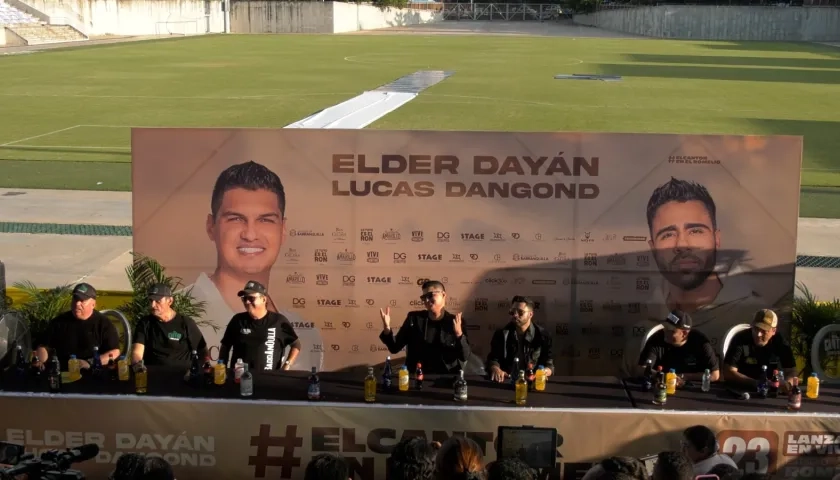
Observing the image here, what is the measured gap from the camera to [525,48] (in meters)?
65.6

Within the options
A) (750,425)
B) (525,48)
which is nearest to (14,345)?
(750,425)

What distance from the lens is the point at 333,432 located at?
6602 millimetres

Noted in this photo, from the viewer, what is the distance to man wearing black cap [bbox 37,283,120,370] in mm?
7668

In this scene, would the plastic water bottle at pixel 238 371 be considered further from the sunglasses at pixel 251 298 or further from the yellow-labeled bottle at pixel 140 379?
the sunglasses at pixel 251 298

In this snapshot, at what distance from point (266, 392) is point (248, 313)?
121 cm

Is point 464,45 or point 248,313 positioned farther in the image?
point 464,45

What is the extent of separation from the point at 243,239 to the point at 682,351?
4.24 meters

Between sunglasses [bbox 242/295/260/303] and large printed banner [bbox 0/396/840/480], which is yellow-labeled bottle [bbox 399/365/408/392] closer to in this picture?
large printed banner [bbox 0/396/840/480]

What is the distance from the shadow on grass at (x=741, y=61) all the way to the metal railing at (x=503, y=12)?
87523mm

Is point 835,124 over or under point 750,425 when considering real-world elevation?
over

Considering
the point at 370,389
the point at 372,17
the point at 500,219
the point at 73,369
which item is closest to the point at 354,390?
the point at 370,389

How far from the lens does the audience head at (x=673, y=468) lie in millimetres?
4734

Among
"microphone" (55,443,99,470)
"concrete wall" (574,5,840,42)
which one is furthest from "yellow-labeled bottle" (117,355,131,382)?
"concrete wall" (574,5,840,42)

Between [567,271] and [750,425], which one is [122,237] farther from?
[750,425]
